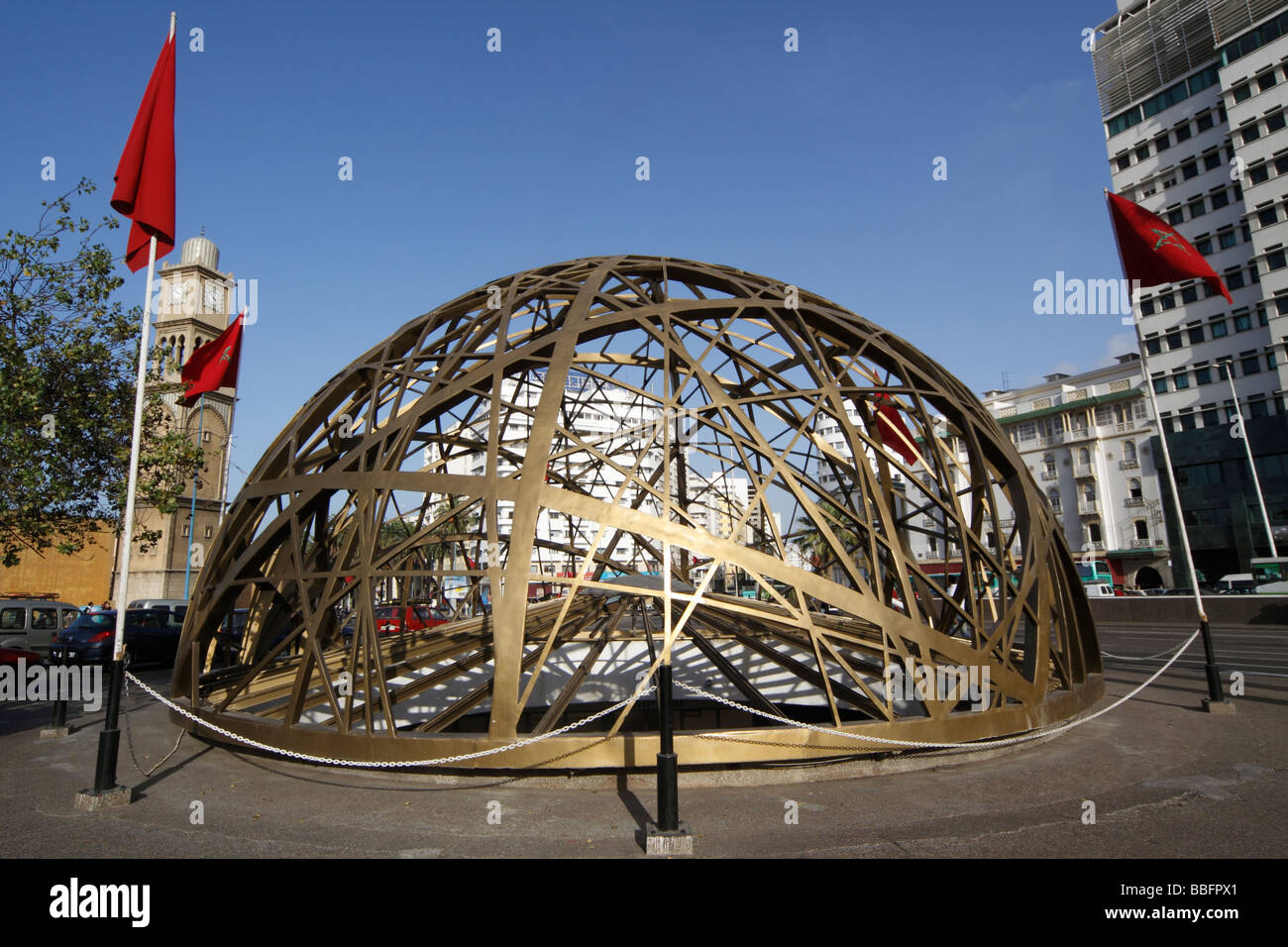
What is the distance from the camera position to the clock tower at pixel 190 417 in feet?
175

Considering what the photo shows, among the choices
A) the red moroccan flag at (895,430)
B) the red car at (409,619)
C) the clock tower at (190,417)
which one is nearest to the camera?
the red moroccan flag at (895,430)

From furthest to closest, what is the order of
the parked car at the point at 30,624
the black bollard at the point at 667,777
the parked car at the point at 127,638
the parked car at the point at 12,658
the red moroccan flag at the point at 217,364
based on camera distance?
the parked car at the point at 30,624
the parked car at the point at 127,638
the red moroccan flag at the point at 217,364
the parked car at the point at 12,658
the black bollard at the point at 667,777

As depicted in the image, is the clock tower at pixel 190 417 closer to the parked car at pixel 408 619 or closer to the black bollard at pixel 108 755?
the parked car at pixel 408 619

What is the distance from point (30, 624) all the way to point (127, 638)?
3866 millimetres

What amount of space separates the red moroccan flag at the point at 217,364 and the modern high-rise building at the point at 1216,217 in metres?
50.2

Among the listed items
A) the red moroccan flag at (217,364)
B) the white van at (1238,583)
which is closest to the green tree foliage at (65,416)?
the red moroccan flag at (217,364)

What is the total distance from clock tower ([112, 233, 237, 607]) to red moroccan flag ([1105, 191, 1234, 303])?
50842 mm

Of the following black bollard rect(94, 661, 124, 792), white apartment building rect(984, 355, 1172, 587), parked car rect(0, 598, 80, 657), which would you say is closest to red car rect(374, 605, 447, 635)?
parked car rect(0, 598, 80, 657)

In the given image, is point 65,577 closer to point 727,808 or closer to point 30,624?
point 30,624

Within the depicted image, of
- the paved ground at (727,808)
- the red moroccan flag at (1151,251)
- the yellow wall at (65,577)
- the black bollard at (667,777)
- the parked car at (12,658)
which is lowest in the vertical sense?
the paved ground at (727,808)

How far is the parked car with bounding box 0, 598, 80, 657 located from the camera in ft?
73.4

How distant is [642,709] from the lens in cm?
1647

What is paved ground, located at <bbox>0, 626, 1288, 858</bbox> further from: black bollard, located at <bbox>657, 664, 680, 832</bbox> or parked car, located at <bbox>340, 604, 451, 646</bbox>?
parked car, located at <bbox>340, 604, 451, 646</bbox>

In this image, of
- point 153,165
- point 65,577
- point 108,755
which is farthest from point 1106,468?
point 65,577
